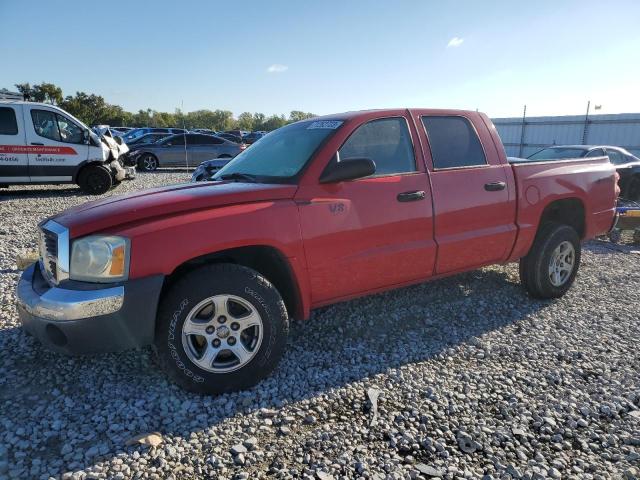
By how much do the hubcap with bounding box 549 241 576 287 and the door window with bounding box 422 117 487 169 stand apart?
1327 millimetres

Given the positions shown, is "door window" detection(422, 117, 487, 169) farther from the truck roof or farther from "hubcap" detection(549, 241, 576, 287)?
"hubcap" detection(549, 241, 576, 287)

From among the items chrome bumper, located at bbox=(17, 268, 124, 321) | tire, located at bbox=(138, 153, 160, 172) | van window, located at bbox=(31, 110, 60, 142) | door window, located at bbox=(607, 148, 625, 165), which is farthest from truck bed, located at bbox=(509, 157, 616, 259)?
tire, located at bbox=(138, 153, 160, 172)

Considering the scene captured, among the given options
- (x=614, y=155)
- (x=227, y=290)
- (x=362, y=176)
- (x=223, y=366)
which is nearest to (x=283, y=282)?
(x=227, y=290)

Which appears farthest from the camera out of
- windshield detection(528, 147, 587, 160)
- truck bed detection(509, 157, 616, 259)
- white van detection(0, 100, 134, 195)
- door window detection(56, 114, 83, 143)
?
door window detection(56, 114, 83, 143)

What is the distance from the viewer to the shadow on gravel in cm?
257

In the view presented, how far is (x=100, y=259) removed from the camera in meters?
2.62

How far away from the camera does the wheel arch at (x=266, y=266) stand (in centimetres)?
292

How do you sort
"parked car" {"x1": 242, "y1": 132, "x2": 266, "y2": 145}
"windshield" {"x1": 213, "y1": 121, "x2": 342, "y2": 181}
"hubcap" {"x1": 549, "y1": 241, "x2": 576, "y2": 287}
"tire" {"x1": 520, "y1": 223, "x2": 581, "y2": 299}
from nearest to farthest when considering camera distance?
"windshield" {"x1": 213, "y1": 121, "x2": 342, "y2": 181}, "tire" {"x1": 520, "y1": 223, "x2": 581, "y2": 299}, "hubcap" {"x1": 549, "y1": 241, "x2": 576, "y2": 287}, "parked car" {"x1": 242, "y1": 132, "x2": 266, "y2": 145}

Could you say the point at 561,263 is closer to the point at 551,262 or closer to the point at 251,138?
the point at 551,262

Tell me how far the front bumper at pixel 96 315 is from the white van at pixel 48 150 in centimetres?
936

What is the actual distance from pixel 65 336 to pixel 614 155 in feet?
40.8

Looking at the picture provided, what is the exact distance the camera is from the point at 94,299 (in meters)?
2.54

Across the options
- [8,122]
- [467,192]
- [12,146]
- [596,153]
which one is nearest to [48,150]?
[12,146]

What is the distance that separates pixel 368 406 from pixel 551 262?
2.77 meters
